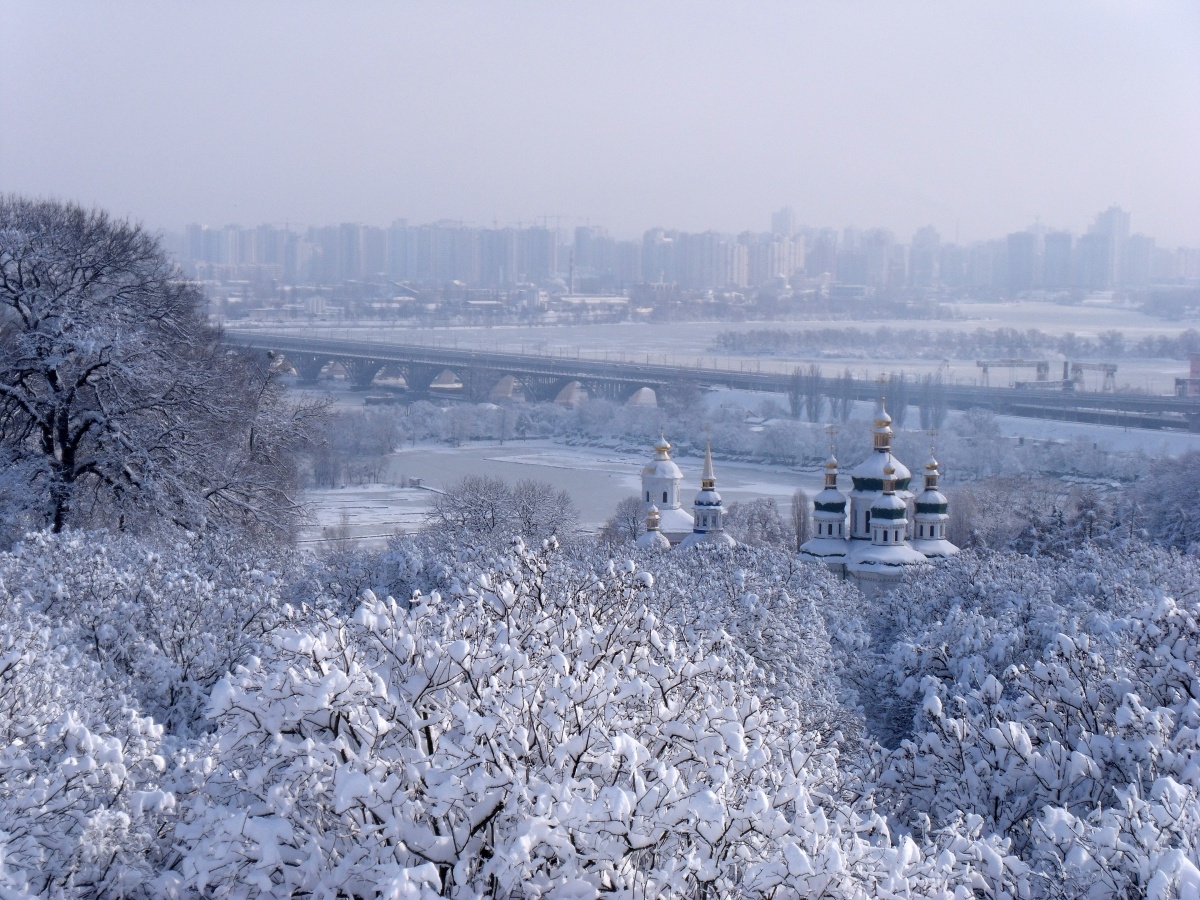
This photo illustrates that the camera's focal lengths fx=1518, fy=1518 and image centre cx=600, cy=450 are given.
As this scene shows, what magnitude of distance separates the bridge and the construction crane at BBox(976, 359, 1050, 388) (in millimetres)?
5039

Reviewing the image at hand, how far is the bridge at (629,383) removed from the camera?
42.2 meters

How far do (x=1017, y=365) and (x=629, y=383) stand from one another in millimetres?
18847

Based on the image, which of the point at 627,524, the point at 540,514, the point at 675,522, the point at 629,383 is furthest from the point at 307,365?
the point at 540,514

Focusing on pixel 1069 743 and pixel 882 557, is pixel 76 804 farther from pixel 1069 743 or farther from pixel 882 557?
pixel 882 557

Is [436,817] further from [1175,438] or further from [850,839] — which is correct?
[1175,438]

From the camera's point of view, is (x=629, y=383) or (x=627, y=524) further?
(x=629, y=383)

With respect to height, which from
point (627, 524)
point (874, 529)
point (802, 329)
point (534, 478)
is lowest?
point (534, 478)

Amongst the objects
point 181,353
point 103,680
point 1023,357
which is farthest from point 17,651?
point 1023,357

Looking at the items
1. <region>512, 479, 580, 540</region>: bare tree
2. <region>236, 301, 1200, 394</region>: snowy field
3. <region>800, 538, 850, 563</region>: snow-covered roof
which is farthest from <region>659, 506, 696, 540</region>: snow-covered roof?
<region>236, 301, 1200, 394</region>: snowy field

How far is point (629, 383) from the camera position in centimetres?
4928

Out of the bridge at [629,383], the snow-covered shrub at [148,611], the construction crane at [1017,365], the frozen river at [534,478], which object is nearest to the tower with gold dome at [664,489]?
the frozen river at [534,478]

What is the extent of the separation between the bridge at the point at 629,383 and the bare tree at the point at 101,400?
3060 centimetres

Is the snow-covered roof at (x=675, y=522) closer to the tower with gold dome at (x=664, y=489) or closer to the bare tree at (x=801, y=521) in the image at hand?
the tower with gold dome at (x=664, y=489)

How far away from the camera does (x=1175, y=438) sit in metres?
36.8
